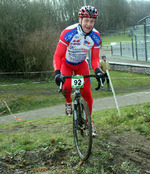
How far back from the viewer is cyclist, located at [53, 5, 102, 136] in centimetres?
514

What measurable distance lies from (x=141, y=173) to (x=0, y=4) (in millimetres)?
21491

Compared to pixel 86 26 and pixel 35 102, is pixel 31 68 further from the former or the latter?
pixel 86 26

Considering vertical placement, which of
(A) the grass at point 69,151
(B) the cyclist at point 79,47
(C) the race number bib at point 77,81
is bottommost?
(A) the grass at point 69,151

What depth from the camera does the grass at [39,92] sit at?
16766mm

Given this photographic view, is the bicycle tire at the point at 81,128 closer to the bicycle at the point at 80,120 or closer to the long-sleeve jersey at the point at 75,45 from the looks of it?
the bicycle at the point at 80,120

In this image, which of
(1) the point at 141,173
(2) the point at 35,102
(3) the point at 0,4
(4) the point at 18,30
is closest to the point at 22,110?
(2) the point at 35,102

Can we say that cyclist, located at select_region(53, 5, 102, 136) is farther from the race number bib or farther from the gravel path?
the gravel path

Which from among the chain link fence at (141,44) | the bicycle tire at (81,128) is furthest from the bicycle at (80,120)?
the chain link fence at (141,44)

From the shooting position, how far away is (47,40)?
2223 cm

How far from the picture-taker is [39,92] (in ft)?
62.2

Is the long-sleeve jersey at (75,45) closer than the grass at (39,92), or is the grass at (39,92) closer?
the long-sleeve jersey at (75,45)

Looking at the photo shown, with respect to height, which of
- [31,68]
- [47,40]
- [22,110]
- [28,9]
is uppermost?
[28,9]

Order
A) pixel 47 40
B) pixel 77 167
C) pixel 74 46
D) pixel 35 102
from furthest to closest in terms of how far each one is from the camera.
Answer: pixel 47 40
pixel 35 102
pixel 74 46
pixel 77 167

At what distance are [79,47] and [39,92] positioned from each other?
45.4ft
